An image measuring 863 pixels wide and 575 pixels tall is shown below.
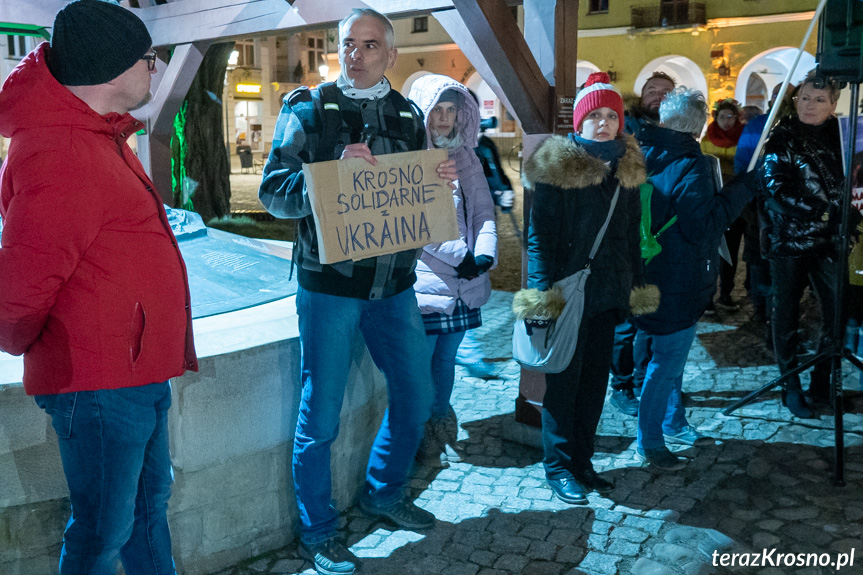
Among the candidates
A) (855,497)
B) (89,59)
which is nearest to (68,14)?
(89,59)

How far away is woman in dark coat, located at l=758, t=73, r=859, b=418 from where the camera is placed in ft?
14.8

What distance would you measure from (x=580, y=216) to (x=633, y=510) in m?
1.27

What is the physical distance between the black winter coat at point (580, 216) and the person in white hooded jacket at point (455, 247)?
388 millimetres

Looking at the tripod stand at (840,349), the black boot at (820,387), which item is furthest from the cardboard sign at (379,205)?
the black boot at (820,387)

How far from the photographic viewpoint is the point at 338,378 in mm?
3016

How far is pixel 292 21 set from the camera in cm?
463

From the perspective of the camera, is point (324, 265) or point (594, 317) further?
point (594, 317)

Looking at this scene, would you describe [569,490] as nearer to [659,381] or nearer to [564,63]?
[659,381]

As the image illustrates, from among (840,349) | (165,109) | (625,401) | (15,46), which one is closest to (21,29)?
(165,109)

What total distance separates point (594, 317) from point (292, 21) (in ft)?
7.90

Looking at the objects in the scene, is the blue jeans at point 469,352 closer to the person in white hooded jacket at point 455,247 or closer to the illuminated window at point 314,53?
the person in white hooded jacket at point 455,247

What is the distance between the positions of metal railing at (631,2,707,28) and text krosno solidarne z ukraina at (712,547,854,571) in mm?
24235

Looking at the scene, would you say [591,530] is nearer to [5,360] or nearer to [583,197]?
[583,197]

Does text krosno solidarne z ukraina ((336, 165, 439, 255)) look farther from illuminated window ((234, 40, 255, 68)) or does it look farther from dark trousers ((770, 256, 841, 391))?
illuminated window ((234, 40, 255, 68))
